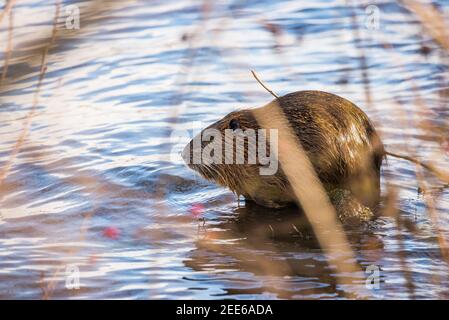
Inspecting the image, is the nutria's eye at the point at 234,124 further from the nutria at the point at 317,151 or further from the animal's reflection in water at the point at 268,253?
the animal's reflection in water at the point at 268,253

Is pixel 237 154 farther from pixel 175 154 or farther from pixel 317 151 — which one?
pixel 175 154

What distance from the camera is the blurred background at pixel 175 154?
4199mm

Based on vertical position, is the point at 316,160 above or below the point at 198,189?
above

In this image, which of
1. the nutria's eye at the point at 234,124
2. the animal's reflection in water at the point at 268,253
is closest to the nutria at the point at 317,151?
the nutria's eye at the point at 234,124

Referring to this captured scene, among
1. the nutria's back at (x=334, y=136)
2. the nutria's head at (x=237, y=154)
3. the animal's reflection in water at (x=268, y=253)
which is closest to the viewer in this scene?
the animal's reflection in water at (x=268, y=253)

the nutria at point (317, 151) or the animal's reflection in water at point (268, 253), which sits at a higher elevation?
the nutria at point (317, 151)

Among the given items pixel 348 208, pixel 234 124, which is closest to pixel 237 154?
pixel 234 124

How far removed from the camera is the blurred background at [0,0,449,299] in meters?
4.20

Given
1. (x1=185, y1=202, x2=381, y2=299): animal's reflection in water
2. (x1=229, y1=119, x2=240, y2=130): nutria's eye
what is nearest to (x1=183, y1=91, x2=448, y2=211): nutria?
(x1=229, y1=119, x2=240, y2=130): nutria's eye

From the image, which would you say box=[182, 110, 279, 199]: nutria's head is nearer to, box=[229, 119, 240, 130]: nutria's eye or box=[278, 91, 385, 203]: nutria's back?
box=[229, 119, 240, 130]: nutria's eye

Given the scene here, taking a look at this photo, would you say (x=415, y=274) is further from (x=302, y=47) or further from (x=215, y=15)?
(x=215, y=15)

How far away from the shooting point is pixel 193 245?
517 cm
